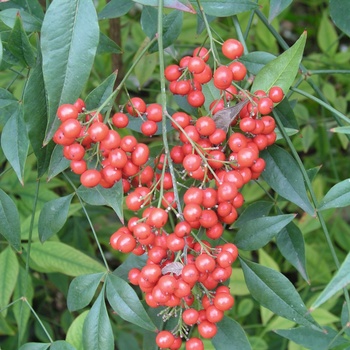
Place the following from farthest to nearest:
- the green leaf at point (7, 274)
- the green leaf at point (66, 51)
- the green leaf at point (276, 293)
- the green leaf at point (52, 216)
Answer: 1. the green leaf at point (7, 274)
2. the green leaf at point (52, 216)
3. the green leaf at point (276, 293)
4. the green leaf at point (66, 51)

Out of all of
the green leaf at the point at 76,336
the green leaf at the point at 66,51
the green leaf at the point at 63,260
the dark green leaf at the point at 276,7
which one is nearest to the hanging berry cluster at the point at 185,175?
the green leaf at the point at 66,51

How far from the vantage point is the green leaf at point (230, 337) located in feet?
3.23

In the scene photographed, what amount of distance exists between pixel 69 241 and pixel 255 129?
3.29ft

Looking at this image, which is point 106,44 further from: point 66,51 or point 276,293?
point 276,293

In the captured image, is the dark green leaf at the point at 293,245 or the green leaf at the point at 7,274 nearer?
the dark green leaf at the point at 293,245

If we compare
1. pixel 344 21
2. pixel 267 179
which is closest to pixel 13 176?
Result: pixel 267 179

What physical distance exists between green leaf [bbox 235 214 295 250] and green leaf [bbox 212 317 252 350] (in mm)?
130

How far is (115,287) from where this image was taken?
3.26 feet

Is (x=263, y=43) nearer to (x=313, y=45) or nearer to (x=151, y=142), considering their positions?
(x=151, y=142)

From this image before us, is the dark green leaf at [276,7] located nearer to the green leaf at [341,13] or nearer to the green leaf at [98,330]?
the green leaf at [341,13]

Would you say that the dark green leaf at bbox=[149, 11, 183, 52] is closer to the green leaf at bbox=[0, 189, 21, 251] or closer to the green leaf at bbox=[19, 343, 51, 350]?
the green leaf at bbox=[0, 189, 21, 251]

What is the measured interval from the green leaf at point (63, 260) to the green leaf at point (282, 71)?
1.96 ft

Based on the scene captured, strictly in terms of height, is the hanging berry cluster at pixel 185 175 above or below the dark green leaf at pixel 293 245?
above

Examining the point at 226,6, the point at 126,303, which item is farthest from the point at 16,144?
the point at 226,6
